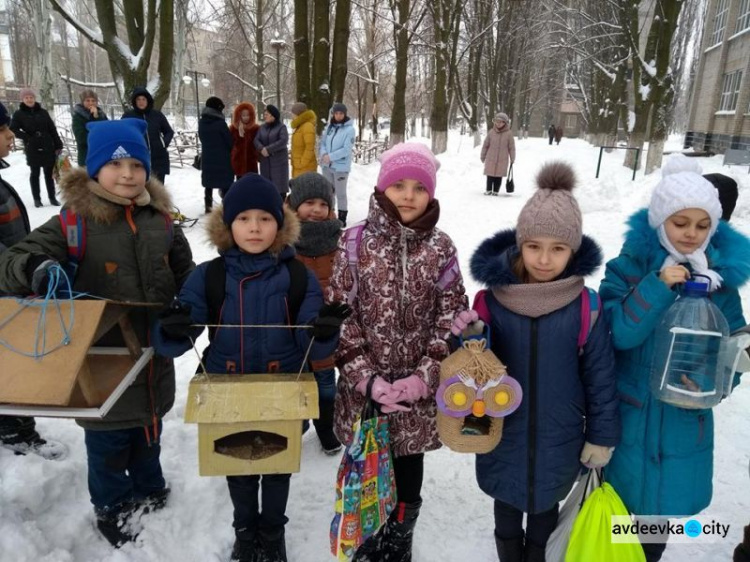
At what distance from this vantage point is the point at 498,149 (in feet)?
39.5

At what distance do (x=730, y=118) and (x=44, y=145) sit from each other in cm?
2682

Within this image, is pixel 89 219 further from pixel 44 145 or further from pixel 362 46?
pixel 362 46

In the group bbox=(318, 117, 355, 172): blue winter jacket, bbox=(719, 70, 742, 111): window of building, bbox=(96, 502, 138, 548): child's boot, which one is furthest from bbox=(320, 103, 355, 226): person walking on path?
bbox=(719, 70, 742, 111): window of building

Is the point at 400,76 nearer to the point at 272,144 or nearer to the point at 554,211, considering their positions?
the point at 272,144

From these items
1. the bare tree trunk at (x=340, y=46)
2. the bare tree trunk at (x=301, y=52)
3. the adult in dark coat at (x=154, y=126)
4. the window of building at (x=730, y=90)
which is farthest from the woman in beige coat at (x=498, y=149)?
the window of building at (x=730, y=90)

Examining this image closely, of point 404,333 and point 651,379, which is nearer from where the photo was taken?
point 651,379

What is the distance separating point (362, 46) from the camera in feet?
101

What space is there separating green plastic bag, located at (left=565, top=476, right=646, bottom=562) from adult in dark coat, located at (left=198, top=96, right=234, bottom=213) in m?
7.41

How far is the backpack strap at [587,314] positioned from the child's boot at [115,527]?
7.92 feet

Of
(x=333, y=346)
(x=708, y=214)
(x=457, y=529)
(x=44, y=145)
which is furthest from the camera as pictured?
(x=44, y=145)

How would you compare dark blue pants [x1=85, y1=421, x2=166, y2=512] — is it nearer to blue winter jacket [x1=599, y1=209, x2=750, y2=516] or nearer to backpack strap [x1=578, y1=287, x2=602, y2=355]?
backpack strap [x1=578, y1=287, x2=602, y2=355]

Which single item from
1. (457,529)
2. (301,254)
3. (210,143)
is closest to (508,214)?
(210,143)

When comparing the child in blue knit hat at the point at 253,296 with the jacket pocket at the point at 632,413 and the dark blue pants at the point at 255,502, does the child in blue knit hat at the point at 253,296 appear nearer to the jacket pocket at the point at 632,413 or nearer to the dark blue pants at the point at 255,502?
the dark blue pants at the point at 255,502

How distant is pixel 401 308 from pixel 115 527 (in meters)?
1.87
